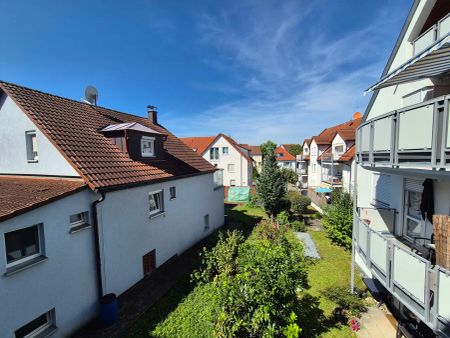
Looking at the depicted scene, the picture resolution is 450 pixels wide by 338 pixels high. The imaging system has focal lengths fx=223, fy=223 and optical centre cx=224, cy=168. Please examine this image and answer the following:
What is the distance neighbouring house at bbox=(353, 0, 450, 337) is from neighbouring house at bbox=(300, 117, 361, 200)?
10821mm

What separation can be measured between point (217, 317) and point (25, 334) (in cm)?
546

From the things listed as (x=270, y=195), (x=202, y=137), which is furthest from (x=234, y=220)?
(x=202, y=137)

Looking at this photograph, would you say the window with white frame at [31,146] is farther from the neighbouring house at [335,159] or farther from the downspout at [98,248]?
the neighbouring house at [335,159]

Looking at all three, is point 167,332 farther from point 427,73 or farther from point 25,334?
point 427,73

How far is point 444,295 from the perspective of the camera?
12.8ft

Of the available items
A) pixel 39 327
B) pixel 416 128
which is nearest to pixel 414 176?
pixel 416 128

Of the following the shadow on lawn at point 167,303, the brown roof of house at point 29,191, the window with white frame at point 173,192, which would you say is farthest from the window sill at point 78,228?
the window with white frame at point 173,192

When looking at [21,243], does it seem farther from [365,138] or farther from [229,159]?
[229,159]

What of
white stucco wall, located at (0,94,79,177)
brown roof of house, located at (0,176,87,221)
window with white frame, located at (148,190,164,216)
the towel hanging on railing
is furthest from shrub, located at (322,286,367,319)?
white stucco wall, located at (0,94,79,177)

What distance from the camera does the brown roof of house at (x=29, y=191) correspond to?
5809mm

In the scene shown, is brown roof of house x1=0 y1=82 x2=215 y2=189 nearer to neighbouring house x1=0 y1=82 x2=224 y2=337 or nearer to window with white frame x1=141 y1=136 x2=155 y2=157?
neighbouring house x1=0 y1=82 x2=224 y2=337

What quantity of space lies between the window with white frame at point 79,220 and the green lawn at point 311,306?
393 centimetres

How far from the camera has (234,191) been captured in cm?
3098

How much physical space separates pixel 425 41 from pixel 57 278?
13.8 meters
